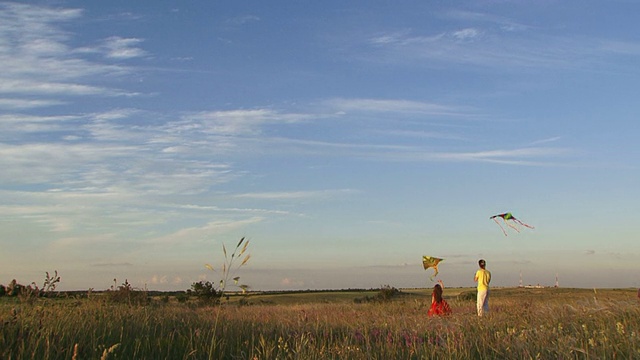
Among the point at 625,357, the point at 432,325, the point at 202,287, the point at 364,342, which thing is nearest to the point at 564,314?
the point at 432,325

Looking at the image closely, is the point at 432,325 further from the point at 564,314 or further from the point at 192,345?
the point at 192,345

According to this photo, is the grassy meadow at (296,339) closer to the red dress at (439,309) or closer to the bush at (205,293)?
the red dress at (439,309)

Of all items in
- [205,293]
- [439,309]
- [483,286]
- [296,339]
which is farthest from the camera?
[205,293]

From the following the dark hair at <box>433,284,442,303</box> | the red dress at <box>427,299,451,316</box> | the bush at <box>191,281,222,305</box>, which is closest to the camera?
the red dress at <box>427,299,451,316</box>

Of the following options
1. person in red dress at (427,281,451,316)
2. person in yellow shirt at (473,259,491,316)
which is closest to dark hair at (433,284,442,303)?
person in red dress at (427,281,451,316)

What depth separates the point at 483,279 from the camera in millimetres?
19047

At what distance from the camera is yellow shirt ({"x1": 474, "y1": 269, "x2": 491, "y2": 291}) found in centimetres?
1895

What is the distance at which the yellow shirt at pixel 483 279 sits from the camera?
1895cm

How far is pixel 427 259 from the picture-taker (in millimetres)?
22219

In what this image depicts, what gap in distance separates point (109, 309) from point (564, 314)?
26.8ft

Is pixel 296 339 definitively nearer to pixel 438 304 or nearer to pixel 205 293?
pixel 438 304

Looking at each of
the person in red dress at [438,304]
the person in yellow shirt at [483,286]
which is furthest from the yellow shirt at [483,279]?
the person in red dress at [438,304]

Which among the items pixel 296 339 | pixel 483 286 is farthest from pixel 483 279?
pixel 296 339

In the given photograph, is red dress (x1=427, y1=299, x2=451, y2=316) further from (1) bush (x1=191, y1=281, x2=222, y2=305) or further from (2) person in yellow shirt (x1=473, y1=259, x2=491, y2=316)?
(1) bush (x1=191, y1=281, x2=222, y2=305)
